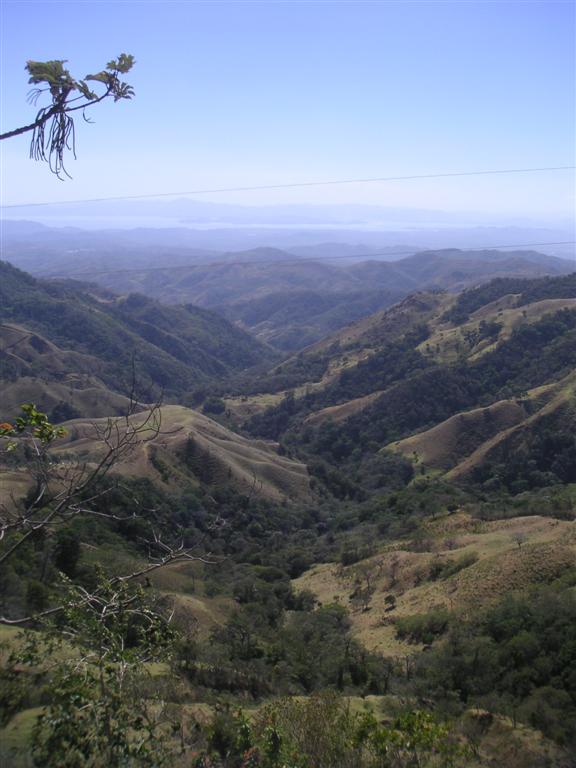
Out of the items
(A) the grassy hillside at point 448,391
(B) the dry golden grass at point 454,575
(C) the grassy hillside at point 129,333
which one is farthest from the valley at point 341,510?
(C) the grassy hillside at point 129,333

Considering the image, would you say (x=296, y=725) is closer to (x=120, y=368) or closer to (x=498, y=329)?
(x=498, y=329)

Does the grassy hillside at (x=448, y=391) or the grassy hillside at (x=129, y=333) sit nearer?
the grassy hillside at (x=448, y=391)

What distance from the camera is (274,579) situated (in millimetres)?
33750

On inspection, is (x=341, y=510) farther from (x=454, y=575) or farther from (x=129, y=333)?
(x=129, y=333)

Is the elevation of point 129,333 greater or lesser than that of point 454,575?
lesser

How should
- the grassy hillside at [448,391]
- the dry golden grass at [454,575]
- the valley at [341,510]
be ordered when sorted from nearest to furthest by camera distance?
the valley at [341,510], the dry golden grass at [454,575], the grassy hillside at [448,391]

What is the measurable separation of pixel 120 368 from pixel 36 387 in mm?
30190

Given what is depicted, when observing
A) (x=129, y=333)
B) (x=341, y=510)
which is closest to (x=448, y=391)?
(x=341, y=510)

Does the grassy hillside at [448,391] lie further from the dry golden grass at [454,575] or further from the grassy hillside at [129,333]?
the grassy hillside at [129,333]

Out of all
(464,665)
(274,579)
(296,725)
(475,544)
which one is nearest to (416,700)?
(464,665)

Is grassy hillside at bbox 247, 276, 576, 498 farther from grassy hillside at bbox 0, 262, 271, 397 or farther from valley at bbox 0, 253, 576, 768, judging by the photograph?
grassy hillside at bbox 0, 262, 271, 397

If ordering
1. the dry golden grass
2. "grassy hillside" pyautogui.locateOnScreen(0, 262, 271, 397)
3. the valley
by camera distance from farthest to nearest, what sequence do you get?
"grassy hillside" pyautogui.locateOnScreen(0, 262, 271, 397)
the dry golden grass
the valley

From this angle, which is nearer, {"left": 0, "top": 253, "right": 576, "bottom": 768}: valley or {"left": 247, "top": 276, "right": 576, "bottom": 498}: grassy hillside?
{"left": 0, "top": 253, "right": 576, "bottom": 768}: valley

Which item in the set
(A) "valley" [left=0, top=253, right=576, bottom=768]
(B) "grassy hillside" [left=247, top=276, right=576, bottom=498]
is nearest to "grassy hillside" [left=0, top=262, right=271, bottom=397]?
(A) "valley" [left=0, top=253, right=576, bottom=768]
